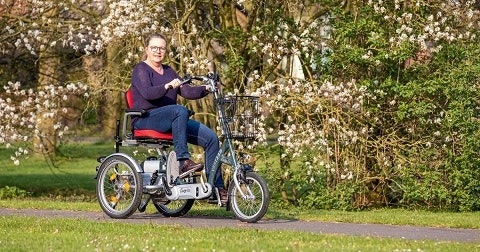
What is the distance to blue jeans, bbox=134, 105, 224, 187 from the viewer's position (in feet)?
35.4

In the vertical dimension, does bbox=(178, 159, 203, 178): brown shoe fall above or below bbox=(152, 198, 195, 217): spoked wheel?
above

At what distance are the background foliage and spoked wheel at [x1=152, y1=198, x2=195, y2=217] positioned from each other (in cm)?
306

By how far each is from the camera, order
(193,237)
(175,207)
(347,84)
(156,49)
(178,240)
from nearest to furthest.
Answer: (178,240), (193,237), (156,49), (175,207), (347,84)

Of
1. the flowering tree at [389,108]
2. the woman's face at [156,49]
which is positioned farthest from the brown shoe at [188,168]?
the flowering tree at [389,108]

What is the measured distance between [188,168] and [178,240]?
6.81 ft

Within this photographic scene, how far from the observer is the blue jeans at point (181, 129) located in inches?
425

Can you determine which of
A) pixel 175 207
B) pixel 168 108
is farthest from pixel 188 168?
pixel 175 207

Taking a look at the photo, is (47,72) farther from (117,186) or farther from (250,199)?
(250,199)

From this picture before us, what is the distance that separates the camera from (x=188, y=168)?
1089cm

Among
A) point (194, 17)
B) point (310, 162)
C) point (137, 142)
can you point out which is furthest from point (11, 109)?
point (137, 142)

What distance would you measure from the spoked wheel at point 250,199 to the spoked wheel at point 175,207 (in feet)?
3.69

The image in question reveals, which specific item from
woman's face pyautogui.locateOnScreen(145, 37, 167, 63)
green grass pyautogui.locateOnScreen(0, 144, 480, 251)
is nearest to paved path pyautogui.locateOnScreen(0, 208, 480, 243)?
green grass pyautogui.locateOnScreen(0, 144, 480, 251)

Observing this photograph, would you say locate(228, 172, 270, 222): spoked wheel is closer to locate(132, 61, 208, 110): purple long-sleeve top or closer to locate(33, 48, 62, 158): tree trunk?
locate(132, 61, 208, 110): purple long-sleeve top

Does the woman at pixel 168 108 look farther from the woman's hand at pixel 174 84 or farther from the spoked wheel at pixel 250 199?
the spoked wheel at pixel 250 199
